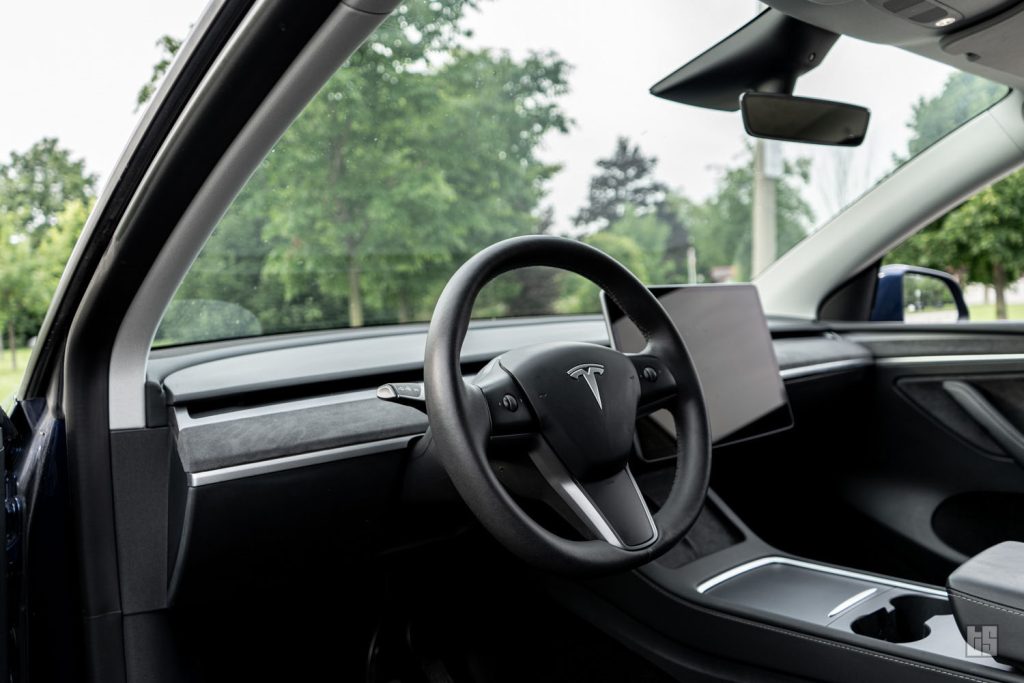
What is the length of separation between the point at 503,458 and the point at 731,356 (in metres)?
1.25

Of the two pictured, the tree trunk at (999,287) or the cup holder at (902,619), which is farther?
the tree trunk at (999,287)


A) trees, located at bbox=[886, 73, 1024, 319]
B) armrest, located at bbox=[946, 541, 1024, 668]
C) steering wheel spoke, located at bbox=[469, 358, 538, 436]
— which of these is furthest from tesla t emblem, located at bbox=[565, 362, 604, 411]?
trees, located at bbox=[886, 73, 1024, 319]

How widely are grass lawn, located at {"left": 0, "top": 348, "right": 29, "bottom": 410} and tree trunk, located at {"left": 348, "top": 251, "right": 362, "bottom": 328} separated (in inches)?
35.9

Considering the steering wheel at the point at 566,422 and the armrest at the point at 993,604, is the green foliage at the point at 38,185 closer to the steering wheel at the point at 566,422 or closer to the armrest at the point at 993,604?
the steering wheel at the point at 566,422

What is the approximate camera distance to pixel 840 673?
171 cm

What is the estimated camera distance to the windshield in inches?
82.7

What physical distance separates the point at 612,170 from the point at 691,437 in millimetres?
3114

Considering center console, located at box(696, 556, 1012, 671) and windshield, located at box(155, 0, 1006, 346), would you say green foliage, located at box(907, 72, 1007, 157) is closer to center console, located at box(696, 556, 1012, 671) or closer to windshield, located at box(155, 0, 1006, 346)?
windshield, located at box(155, 0, 1006, 346)

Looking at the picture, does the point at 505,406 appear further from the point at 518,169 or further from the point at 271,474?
the point at 518,169

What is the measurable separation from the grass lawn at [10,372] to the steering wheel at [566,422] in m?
1.06

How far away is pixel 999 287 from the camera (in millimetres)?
2791

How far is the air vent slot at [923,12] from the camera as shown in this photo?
154 centimetres

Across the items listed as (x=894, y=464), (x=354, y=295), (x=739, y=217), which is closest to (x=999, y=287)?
(x=894, y=464)

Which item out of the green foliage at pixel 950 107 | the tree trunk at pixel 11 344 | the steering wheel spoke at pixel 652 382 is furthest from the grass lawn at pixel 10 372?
the green foliage at pixel 950 107
